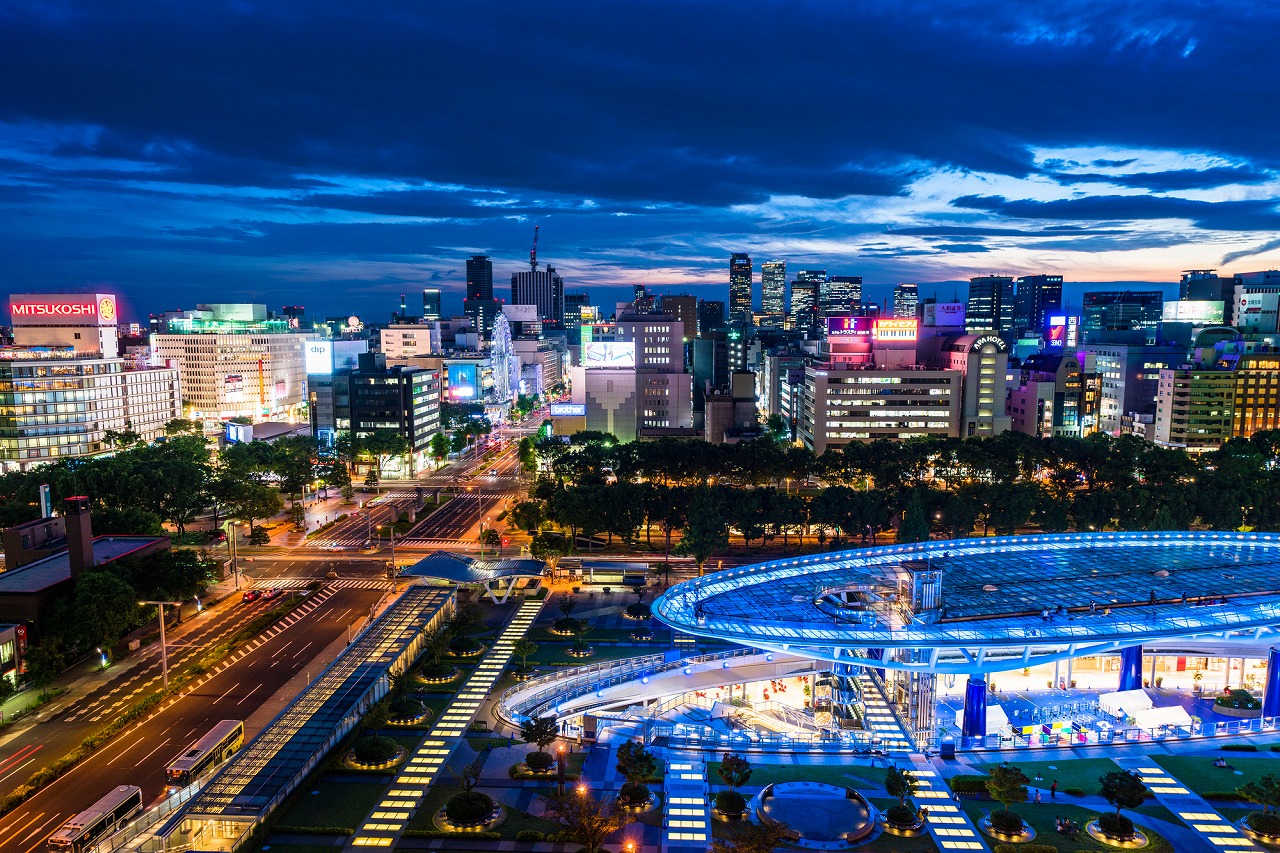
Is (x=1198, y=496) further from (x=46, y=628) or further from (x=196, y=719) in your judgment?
(x=46, y=628)

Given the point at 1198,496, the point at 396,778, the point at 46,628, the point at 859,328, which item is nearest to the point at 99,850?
the point at 396,778

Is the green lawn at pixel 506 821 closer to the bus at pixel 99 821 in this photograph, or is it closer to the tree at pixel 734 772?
the tree at pixel 734 772

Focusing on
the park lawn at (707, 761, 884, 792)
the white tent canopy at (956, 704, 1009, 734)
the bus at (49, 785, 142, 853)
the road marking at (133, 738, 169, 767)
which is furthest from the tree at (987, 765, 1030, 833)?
the road marking at (133, 738, 169, 767)

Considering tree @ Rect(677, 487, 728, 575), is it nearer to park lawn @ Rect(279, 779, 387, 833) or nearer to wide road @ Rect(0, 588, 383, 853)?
wide road @ Rect(0, 588, 383, 853)

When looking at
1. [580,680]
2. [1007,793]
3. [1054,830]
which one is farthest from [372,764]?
[1054,830]

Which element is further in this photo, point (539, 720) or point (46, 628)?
point (46, 628)

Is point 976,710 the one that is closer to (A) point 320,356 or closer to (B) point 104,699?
(B) point 104,699
